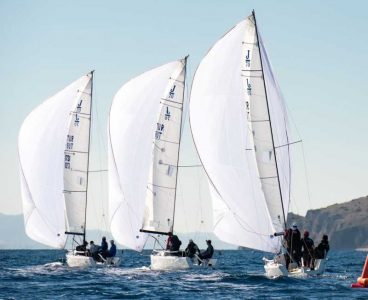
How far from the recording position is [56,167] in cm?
4356

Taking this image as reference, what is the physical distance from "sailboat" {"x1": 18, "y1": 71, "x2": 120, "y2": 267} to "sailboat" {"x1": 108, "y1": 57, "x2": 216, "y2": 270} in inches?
127

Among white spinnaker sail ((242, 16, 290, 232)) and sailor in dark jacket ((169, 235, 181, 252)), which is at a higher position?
white spinnaker sail ((242, 16, 290, 232))

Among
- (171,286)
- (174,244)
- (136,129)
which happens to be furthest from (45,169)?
(171,286)

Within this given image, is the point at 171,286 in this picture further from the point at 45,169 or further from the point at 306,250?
the point at 45,169

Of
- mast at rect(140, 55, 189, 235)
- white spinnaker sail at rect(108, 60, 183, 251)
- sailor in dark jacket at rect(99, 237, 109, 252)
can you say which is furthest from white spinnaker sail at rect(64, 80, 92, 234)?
mast at rect(140, 55, 189, 235)

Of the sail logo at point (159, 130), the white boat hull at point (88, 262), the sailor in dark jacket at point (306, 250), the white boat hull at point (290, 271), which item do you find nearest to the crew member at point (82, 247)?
the white boat hull at point (88, 262)

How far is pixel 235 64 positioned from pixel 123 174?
11.1 meters

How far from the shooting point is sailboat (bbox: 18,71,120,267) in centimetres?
4309

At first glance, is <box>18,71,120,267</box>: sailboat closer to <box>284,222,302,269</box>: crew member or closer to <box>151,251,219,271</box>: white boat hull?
<box>151,251,219,271</box>: white boat hull

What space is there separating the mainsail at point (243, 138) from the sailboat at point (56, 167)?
1291cm

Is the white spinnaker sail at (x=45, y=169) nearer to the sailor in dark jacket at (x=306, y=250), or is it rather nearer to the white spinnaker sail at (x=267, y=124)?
the white spinnaker sail at (x=267, y=124)

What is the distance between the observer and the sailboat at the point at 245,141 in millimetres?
31219

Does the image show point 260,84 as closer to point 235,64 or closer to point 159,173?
point 235,64

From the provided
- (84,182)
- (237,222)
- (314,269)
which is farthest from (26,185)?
(314,269)
